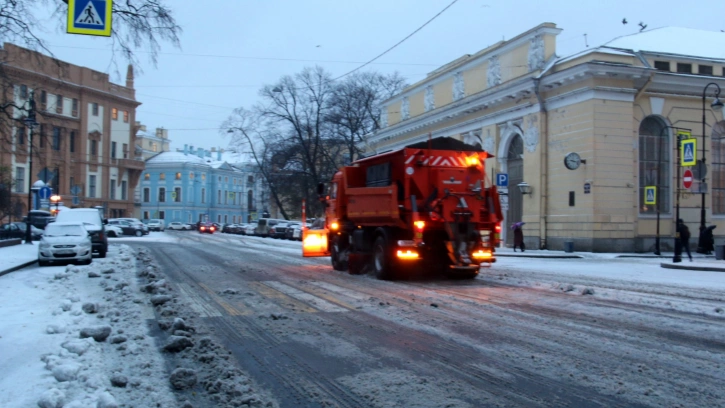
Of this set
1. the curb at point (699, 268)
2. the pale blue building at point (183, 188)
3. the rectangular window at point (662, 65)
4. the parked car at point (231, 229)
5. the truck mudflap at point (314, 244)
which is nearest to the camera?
the curb at point (699, 268)

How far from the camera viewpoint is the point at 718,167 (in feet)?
112

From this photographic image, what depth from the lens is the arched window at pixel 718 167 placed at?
34.0m

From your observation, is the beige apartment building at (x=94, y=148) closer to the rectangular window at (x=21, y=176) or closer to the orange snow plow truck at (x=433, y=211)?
the rectangular window at (x=21, y=176)

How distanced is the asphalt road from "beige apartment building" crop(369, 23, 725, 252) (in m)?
19.3

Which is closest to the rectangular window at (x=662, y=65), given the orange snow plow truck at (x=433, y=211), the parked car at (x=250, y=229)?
the orange snow plow truck at (x=433, y=211)

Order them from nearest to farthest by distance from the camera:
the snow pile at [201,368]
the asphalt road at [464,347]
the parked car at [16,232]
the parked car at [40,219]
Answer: the snow pile at [201,368] < the asphalt road at [464,347] < the parked car at [16,232] < the parked car at [40,219]

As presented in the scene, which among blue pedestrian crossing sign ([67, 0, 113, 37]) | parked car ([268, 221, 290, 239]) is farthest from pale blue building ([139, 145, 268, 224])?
blue pedestrian crossing sign ([67, 0, 113, 37])

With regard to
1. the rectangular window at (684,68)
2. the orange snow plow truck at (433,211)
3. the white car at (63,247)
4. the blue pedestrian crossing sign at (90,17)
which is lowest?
the white car at (63,247)

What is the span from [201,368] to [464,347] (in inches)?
120

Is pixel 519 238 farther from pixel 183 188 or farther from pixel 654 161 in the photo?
pixel 183 188

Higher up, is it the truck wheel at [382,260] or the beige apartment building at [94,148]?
the beige apartment building at [94,148]

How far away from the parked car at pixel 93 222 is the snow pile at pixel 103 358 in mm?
12816

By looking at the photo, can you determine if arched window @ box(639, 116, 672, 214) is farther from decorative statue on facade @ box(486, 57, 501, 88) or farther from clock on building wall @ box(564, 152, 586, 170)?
decorative statue on facade @ box(486, 57, 501, 88)

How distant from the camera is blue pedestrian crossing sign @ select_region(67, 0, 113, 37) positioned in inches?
425
